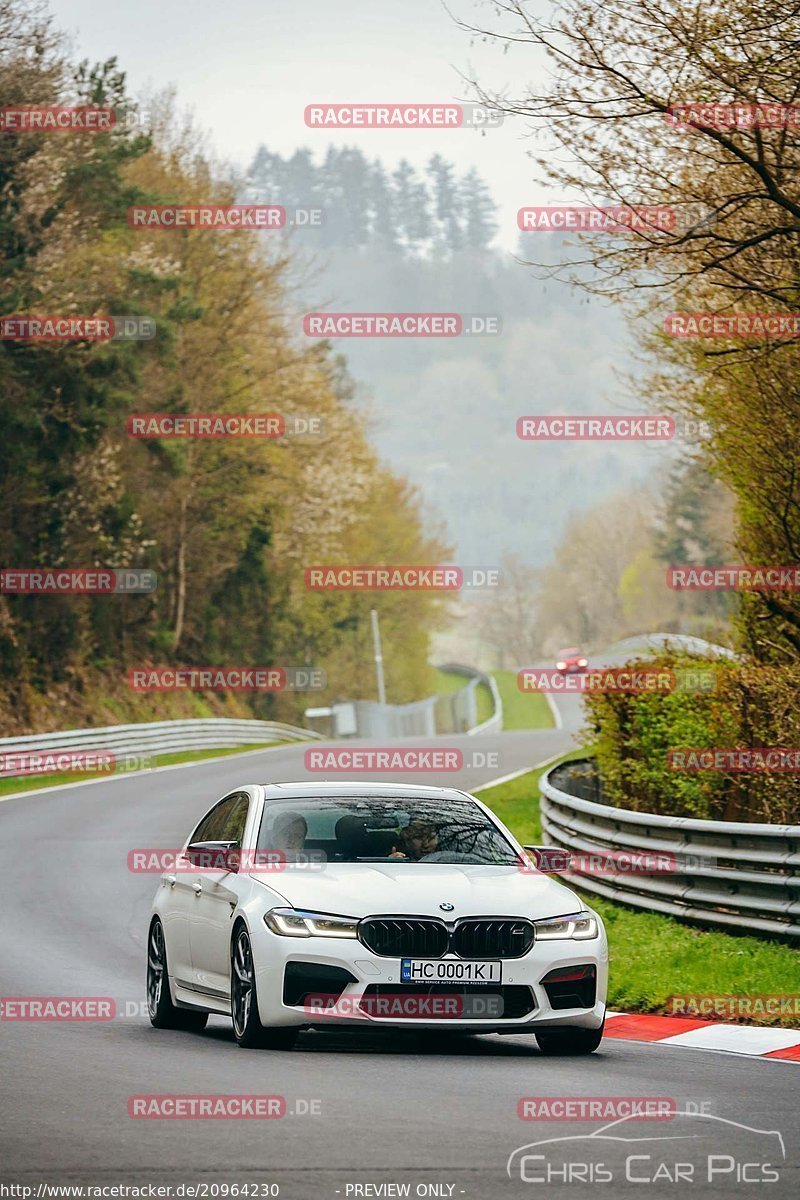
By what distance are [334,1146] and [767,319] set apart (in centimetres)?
1225

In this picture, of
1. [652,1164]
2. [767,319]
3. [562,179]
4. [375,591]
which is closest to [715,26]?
[562,179]

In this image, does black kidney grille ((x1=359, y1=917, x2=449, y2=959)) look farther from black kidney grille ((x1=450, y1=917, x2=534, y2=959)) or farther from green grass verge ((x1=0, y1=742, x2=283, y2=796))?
green grass verge ((x1=0, y1=742, x2=283, y2=796))

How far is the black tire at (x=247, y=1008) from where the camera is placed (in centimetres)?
965

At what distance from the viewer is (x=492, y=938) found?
960cm

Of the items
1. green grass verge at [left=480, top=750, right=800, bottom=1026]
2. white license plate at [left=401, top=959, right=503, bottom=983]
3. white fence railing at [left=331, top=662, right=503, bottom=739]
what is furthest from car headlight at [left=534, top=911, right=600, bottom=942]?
white fence railing at [left=331, top=662, right=503, bottom=739]

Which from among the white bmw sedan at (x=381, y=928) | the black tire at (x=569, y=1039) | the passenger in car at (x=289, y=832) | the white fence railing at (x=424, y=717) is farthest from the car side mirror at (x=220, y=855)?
the white fence railing at (x=424, y=717)

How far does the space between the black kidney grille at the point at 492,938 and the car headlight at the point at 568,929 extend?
0.08m

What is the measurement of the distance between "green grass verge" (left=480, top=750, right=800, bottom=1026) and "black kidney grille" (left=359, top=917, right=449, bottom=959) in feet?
9.58

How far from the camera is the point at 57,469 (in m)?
46.0

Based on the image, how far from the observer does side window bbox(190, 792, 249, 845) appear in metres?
11.0
